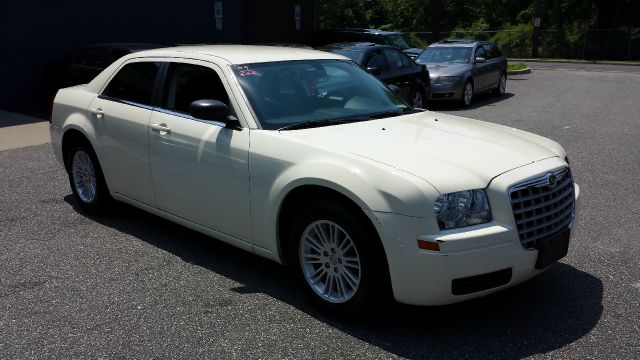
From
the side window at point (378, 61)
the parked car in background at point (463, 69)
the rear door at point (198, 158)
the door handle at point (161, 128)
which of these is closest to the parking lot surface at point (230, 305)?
the rear door at point (198, 158)

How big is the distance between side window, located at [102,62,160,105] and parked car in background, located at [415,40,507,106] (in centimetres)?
1026

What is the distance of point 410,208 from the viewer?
374cm

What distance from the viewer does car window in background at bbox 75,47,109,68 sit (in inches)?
518

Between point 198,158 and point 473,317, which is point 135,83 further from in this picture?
point 473,317

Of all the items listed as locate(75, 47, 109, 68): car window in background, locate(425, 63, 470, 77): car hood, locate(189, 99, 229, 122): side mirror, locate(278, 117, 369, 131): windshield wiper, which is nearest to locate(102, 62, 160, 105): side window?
locate(189, 99, 229, 122): side mirror

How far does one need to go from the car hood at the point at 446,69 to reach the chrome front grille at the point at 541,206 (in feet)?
37.4

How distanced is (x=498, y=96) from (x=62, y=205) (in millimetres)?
13501

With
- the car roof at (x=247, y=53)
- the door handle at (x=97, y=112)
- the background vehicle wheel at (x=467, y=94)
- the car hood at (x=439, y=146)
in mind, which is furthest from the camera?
the background vehicle wheel at (x=467, y=94)

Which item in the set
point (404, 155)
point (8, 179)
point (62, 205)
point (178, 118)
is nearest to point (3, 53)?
point (8, 179)

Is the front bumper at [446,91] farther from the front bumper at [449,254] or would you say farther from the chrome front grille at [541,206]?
the front bumper at [449,254]

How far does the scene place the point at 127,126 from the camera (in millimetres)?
5648

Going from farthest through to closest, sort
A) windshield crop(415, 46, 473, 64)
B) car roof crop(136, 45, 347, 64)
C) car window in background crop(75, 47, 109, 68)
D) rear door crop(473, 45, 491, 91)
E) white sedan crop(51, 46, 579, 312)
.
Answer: windshield crop(415, 46, 473, 64), rear door crop(473, 45, 491, 91), car window in background crop(75, 47, 109, 68), car roof crop(136, 45, 347, 64), white sedan crop(51, 46, 579, 312)

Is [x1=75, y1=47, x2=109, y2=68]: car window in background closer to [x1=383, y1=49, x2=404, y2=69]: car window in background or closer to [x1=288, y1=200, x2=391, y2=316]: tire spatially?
[x1=383, y1=49, x2=404, y2=69]: car window in background

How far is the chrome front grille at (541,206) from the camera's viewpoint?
13.0 feet
